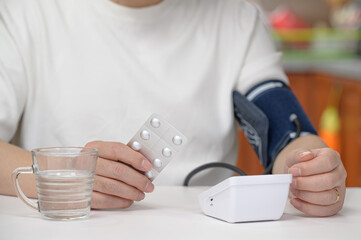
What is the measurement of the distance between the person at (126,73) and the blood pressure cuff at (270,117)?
0.01 metres

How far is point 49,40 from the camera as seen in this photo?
4.13 ft

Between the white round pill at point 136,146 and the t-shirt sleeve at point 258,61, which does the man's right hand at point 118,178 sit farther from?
the t-shirt sleeve at point 258,61

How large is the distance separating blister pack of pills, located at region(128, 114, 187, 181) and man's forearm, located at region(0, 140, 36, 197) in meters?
0.19

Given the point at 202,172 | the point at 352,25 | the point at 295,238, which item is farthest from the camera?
the point at 352,25

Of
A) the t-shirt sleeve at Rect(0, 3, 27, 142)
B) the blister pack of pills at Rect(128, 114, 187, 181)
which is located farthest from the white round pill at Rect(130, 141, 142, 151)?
the t-shirt sleeve at Rect(0, 3, 27, 142)

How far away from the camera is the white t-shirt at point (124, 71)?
124cm

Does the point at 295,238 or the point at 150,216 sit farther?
the point at 150,216

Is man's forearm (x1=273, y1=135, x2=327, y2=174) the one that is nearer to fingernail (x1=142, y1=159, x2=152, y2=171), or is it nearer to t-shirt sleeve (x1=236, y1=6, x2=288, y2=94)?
t-shirt sleeve (x1=236, y1=6, x2=288, y2=94)

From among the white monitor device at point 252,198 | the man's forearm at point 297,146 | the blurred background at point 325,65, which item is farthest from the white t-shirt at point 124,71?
the blurred background at point 325,65

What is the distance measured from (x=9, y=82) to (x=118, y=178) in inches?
15.2

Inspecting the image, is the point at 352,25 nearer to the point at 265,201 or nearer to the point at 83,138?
the point at 83,138

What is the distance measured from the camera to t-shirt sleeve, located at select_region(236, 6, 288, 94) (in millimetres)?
1315

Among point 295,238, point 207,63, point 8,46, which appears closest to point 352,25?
point 207,63

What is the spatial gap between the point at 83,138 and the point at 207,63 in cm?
31
